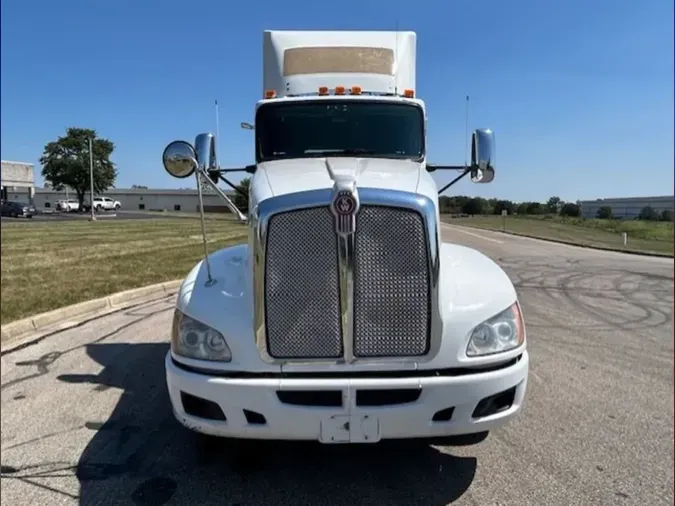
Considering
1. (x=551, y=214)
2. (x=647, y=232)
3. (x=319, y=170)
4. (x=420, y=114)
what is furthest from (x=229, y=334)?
(x=551, y=214)

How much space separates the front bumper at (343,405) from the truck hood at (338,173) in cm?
103

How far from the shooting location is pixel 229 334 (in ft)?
9.25

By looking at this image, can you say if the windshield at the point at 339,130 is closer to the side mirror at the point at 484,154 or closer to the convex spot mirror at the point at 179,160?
the side mirror at the point at 484,154

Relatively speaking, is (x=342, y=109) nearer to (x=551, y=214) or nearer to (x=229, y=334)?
(x=229, y=334)

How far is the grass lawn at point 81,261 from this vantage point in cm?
765

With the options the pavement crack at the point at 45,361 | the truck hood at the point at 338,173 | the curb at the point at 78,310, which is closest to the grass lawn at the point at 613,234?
the curb at the point at 78,310

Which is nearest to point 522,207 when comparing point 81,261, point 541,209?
point 541,209

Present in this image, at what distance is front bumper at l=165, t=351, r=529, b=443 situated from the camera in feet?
8.70

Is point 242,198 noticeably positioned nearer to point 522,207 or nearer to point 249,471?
point 249,471

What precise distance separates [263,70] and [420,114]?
201 centimetres

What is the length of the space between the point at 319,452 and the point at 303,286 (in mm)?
1303

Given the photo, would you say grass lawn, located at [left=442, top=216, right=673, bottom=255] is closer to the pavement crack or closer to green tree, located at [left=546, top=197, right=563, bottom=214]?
green tree, located at [left=546, top=197, right=563, bottom=214]

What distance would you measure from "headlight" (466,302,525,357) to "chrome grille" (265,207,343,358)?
74cm

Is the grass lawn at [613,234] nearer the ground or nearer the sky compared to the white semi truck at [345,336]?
nearer the ground
